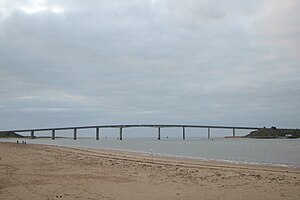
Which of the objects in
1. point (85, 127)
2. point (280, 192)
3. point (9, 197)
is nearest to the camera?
point (9, 197)

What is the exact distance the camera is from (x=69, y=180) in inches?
584

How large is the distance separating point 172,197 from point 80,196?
299 cm

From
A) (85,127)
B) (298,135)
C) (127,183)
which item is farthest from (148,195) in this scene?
(298,135)

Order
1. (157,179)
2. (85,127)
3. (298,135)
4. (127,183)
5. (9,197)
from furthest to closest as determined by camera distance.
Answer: (298,135) → (85,127) → (157,179) → (127,183) → (9,197)

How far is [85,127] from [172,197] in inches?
5979

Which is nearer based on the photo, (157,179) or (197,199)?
(197,199)

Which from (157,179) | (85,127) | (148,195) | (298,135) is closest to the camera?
(148,195)

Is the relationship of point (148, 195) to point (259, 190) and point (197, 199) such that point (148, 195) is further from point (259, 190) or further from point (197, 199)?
point (259, 190)

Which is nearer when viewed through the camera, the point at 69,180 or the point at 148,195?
the point at 148,195

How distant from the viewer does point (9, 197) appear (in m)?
10.6

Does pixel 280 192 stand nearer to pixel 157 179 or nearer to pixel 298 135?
pixel 157 179

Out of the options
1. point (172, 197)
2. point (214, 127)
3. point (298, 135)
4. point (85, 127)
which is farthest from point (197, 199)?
point (298, 135)

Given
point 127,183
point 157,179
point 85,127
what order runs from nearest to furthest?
point 127,183 → point 157,179 → point 85,127

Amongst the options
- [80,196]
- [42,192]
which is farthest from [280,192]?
[42,192]
